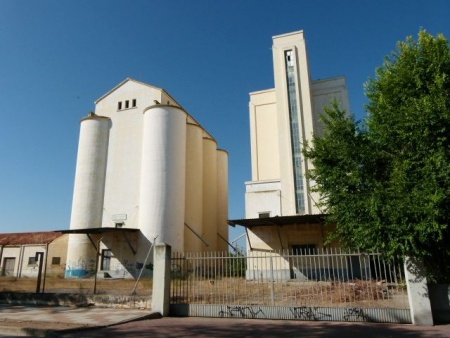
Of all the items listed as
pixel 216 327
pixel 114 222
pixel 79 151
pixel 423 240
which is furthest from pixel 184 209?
pixel 423 240

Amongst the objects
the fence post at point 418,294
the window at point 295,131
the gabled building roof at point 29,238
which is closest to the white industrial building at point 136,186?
the gabled building roof at point 29,238

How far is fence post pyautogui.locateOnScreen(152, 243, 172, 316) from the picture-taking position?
12414 millimetres

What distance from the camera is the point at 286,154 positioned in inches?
1019

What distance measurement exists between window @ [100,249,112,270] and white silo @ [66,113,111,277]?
3.84 feet

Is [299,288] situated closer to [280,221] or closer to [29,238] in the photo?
[280,221]

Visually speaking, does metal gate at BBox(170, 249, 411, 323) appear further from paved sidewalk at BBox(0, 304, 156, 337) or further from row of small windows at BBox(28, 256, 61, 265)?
row of small windows at BBox(28, 256, 61, 265)

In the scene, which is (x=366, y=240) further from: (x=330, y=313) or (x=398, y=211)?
(x=330, y=313)

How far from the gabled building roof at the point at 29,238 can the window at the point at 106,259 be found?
34.7ft

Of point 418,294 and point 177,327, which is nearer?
point 418,294

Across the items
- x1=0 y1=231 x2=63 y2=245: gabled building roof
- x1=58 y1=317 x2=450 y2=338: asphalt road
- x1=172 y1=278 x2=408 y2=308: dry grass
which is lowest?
x1=58 y1=317 x2=450 y2=338: asphalt road

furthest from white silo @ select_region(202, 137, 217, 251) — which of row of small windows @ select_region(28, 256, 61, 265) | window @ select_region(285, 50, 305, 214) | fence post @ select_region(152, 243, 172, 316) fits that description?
fence post @ select_region(152, 243, 172, 316)

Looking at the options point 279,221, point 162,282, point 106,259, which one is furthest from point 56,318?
point 106,259

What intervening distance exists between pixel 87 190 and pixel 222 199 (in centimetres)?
1366

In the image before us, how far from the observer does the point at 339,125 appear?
538 inches
